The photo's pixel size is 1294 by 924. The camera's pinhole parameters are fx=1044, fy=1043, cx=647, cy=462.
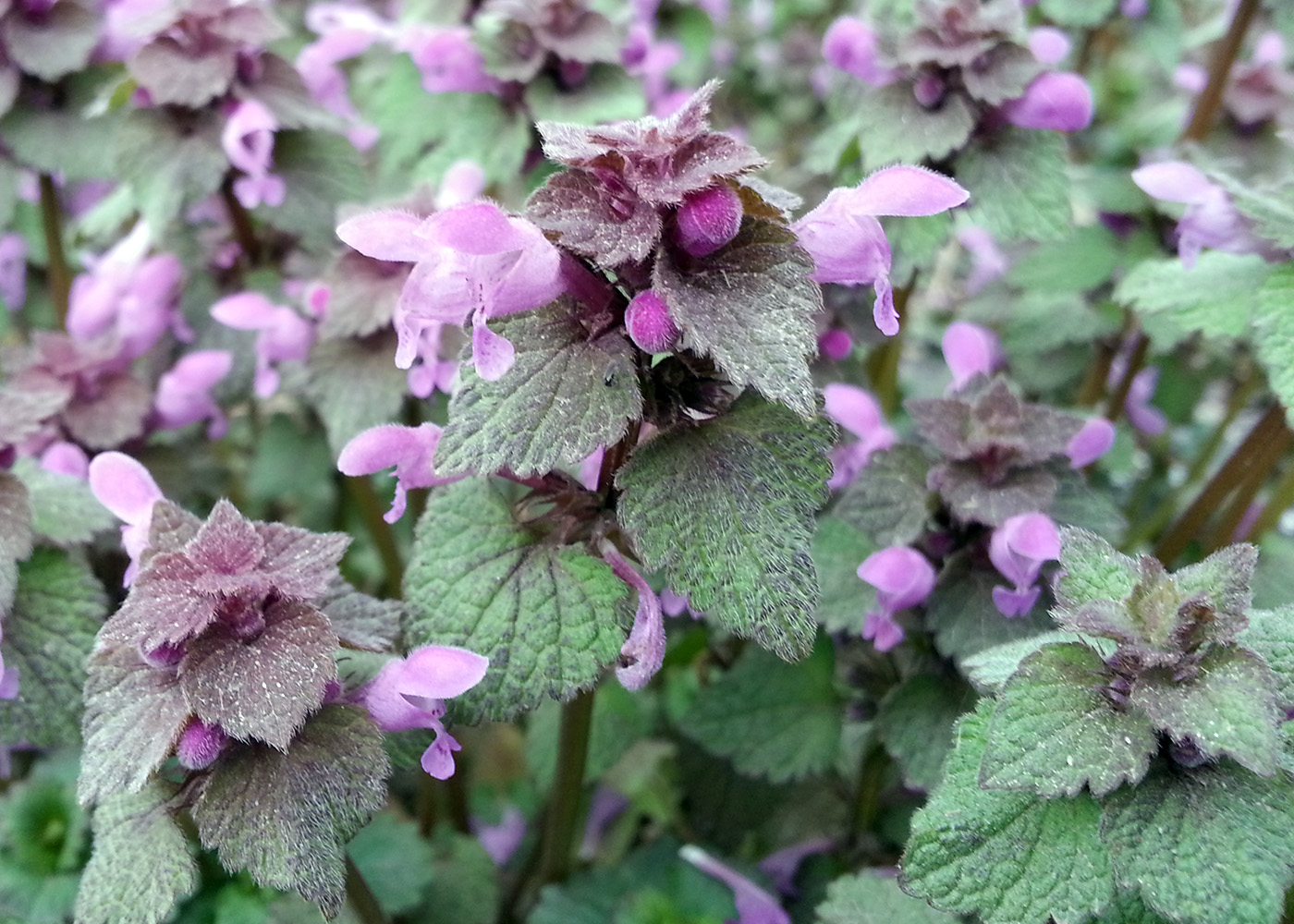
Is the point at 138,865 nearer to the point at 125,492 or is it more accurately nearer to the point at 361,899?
the point at 361,899

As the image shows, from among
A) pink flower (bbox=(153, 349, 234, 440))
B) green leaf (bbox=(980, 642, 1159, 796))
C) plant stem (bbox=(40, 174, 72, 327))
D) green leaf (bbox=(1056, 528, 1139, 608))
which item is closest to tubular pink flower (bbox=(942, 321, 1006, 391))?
green leaf (bbox=(1056, 528, 1139, 608))

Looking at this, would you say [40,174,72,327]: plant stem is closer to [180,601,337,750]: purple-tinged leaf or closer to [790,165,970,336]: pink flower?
[180,601,337,750]: purple-tinged leaf

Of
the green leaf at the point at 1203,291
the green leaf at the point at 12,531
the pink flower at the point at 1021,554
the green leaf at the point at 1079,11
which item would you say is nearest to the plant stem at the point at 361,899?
the green leaf at the point at 12,531

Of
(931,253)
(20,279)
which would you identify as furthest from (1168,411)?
(20,279)

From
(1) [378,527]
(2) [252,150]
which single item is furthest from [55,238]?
(1) [378,527]

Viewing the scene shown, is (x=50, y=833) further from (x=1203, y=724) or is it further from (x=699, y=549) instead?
(x=1203, y=724)
